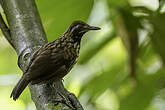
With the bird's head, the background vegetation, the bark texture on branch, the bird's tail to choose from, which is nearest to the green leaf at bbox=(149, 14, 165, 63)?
the background vegetation

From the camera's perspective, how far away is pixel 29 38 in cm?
258

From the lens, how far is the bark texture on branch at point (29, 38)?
7.64 feet

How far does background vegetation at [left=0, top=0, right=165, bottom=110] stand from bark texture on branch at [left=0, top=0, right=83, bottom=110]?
0.38m

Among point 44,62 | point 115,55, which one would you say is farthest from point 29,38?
point 115,55

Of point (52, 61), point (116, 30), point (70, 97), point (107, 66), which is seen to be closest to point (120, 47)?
point (107, 66)

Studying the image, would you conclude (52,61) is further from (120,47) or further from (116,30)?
(120,47)

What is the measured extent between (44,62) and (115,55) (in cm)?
157

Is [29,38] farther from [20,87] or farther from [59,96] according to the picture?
[59,96]

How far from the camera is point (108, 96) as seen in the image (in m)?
4.53

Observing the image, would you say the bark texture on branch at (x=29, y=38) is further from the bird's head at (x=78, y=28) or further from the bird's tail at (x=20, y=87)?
the bird's head at (x=78, y=28)

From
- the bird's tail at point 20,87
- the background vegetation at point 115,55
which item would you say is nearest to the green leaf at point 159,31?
the background vegetation at point 115,55

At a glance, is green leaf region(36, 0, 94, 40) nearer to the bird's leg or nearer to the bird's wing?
the bird's wing

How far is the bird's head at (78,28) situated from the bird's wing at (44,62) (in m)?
0.33

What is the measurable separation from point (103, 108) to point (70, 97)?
191 centimetres
